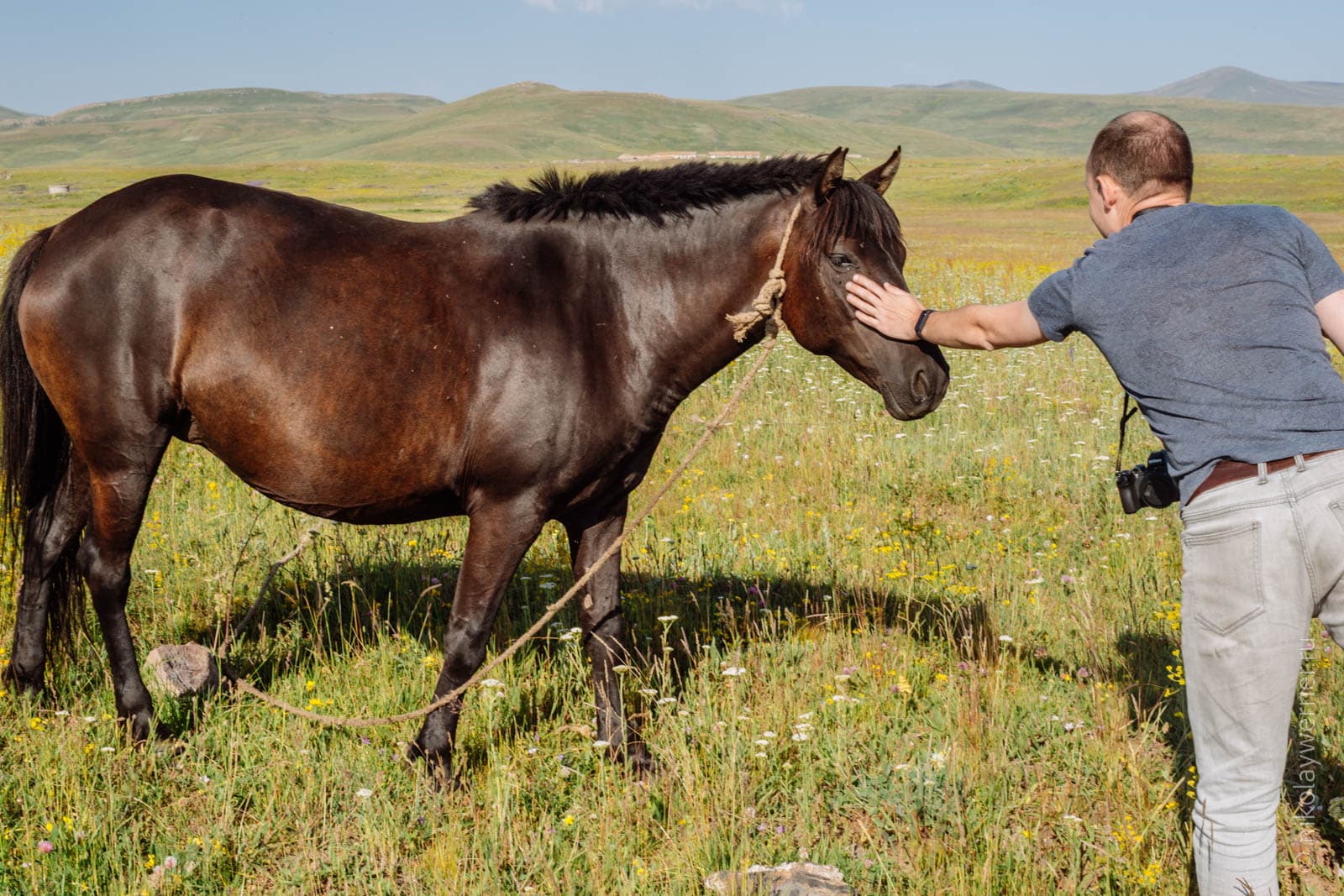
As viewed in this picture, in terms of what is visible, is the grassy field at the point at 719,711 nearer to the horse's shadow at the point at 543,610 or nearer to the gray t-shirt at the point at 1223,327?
the horse's shadow at the point at 543,610

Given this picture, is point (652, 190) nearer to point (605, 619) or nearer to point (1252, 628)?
point (605, 619)

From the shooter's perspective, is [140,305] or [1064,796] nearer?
[1064,796]

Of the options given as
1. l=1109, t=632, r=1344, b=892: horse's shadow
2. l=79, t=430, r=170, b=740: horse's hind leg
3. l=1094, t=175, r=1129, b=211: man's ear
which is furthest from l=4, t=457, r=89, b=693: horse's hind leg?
l=1109, t=632, r=1344, b=892: horse's shadow

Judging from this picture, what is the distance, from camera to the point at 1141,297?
2.77 metres

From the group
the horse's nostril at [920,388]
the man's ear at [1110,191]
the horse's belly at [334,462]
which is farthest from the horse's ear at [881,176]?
the horse's belly at [334,462]

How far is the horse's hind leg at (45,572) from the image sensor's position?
4601 mm

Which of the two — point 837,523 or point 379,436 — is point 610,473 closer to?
point 379,436

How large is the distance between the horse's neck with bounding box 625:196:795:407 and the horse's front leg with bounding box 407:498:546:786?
0.82m

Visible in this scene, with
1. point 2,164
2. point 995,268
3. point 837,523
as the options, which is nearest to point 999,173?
point 995,268

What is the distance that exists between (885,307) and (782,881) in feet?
6.72

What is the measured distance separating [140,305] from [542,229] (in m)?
1.68

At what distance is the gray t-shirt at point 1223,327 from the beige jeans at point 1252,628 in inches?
4.6

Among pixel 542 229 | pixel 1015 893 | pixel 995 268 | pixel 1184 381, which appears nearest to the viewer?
pixel 1184 381

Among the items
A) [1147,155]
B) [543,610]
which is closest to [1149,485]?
[1147,155]
